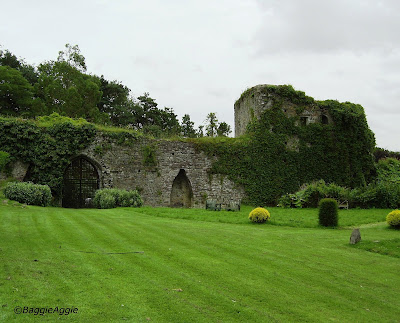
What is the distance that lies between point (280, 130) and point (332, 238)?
1354 centimetres

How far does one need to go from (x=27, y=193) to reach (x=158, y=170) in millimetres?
7720

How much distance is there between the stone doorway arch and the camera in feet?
75.1

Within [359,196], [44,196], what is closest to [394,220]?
[359,196]

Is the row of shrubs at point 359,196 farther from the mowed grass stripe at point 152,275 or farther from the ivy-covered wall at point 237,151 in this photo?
the mowed grass stripe at point 152,275

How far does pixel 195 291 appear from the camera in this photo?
6070 millimetres

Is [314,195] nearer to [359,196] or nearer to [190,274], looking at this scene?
[359,196]

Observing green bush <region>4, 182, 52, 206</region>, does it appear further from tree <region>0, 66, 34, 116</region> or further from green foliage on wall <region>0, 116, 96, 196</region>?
tree <region>0, 66, 34, 116</region>

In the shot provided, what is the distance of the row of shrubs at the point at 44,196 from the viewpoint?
16.2 meters

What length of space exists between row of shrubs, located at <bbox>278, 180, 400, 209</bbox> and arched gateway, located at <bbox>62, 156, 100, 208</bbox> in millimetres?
11747

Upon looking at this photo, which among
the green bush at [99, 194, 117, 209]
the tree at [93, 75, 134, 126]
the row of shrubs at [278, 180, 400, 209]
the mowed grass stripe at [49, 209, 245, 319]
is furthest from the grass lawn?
the tree at [93, 75, 134, 126]

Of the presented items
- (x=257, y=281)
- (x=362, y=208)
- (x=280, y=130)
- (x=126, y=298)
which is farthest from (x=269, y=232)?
(x=280, y=130)

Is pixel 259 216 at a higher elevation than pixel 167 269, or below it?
higher

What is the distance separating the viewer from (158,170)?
869 inches

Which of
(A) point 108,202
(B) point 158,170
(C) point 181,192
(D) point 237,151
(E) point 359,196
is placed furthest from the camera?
(D) point 237,151
